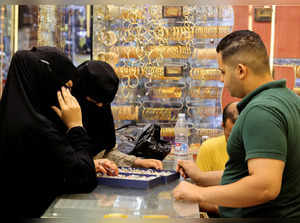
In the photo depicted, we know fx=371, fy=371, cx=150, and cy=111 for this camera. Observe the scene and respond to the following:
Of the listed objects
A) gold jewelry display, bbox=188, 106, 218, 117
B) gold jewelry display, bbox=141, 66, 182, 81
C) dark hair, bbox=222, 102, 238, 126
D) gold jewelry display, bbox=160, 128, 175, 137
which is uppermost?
gold jewelry display, bbox=141, 66, 182, 81

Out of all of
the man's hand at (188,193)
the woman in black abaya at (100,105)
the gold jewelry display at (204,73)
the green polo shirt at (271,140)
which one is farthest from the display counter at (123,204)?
the gold jewelry display at (204,73)

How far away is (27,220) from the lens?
2.77 ft

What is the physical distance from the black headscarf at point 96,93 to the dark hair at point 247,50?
2.84 feet

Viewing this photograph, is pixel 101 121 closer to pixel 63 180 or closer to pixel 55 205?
pixel 63 180

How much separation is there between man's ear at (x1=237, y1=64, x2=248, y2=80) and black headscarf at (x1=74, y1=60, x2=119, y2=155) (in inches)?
36.9

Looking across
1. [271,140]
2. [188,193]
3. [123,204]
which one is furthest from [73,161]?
[271,140]

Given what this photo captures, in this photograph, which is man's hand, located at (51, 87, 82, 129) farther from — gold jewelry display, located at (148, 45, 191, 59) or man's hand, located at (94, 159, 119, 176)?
gold jewelry display, located at (148, 45, 191, 59)

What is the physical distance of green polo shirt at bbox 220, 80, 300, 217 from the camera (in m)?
1.25

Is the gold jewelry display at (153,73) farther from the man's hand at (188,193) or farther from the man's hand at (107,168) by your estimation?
the man's hand at (188,193)

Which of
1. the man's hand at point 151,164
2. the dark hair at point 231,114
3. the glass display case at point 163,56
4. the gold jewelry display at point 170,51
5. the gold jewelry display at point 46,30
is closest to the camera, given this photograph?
the man's hand at point 151,164

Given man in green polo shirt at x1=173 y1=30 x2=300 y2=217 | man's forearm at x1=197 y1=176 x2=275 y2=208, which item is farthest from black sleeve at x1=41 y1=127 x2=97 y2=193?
man's forearm at x1=197 y1=176 x2=275 y2=208

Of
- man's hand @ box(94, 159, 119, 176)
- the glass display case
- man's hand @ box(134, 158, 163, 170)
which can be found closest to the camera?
man's hand @ box(94, 159, 119, 176)

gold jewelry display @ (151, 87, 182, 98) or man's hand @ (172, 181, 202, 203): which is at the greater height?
gold jewelry display @ (151, 87, 182, 98)

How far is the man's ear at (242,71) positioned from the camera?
151 cm
